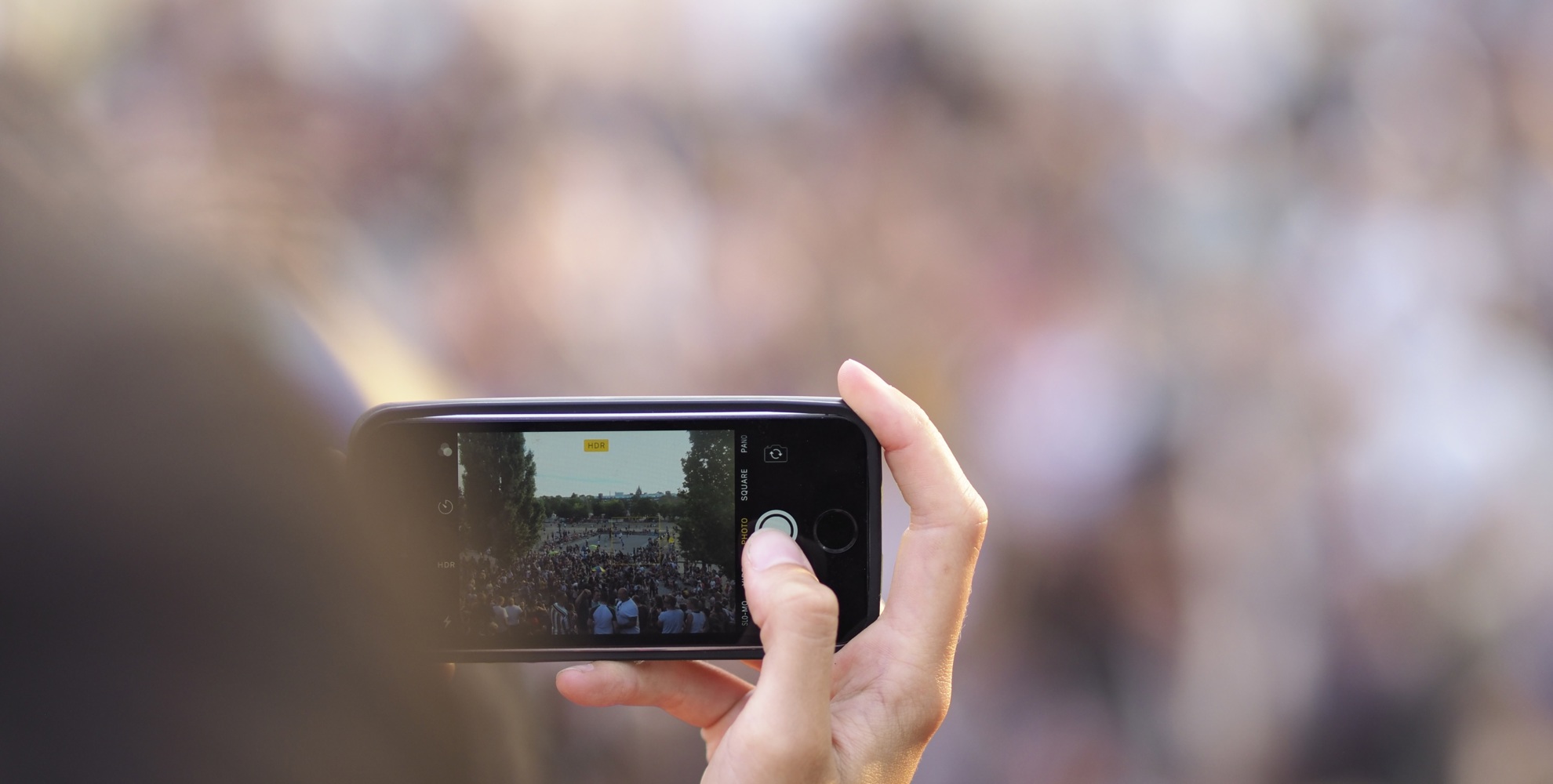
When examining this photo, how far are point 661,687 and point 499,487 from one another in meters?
0.14

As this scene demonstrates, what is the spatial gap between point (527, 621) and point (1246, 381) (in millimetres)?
599

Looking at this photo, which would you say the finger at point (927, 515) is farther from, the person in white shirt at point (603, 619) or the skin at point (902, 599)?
the person in white shirt at point (603, 619)

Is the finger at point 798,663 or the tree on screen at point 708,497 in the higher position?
the tree on screen at point 708,497

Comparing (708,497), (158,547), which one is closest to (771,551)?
(708,497)

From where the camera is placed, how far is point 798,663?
0.92 feet

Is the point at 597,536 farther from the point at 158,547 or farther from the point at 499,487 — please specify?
the point at 158,547

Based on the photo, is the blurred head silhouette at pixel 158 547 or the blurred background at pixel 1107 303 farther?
the blurred background at pixel 1107 303

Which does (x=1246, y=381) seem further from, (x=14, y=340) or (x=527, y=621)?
(x=14, y=340)

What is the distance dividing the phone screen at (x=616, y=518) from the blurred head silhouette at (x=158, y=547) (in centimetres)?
8

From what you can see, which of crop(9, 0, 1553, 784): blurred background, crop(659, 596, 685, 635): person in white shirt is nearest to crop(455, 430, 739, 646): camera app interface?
crop(659, 596, 685, 635): person in white shirt

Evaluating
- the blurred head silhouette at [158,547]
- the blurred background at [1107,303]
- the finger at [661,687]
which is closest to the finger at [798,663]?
the finger at [661,687]

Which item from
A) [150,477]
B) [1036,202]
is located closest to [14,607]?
[150,477]

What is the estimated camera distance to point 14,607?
1.37ft

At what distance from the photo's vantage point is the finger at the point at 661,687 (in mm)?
375
